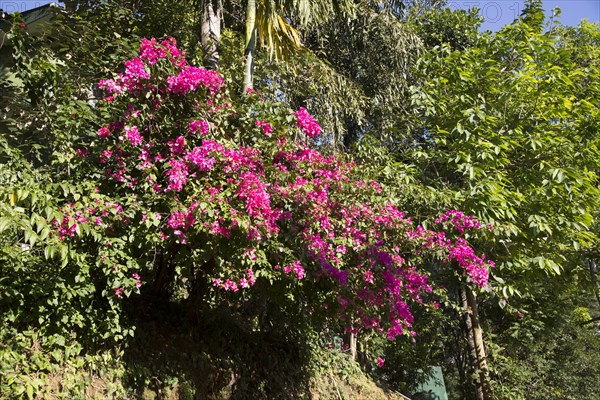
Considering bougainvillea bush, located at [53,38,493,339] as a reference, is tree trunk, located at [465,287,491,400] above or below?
below

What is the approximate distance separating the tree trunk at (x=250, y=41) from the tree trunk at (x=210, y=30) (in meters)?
0.41

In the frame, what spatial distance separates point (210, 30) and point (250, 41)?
0.64m

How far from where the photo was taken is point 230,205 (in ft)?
15.0

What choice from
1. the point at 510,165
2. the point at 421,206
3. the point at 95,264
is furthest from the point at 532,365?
the point at 95,264

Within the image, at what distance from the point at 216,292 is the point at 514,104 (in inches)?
213

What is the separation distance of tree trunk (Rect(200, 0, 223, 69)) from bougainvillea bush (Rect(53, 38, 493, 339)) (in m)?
1.21

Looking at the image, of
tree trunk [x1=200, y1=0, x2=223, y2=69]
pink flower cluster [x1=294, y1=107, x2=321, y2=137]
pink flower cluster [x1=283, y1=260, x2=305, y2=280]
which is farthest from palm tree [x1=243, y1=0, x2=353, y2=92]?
pink flower cluster [x1=283, y1=260, x2=305, y2=280]

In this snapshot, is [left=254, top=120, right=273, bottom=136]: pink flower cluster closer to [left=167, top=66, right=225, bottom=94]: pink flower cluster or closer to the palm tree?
[left=167, top=66, right=225, bottom=94]: pink flower cluster

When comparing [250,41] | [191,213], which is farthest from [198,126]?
[250,41]

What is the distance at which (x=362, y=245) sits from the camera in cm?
558

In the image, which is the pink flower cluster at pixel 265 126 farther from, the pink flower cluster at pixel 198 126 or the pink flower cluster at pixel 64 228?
the pink flower cluster at pixel 64 228

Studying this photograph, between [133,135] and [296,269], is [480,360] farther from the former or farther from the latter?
[133,135]

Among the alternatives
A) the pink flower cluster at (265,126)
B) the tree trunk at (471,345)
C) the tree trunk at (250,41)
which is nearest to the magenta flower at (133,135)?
the pink flower cluster at (265,126)

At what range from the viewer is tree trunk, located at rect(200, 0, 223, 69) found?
6676 millimetres
